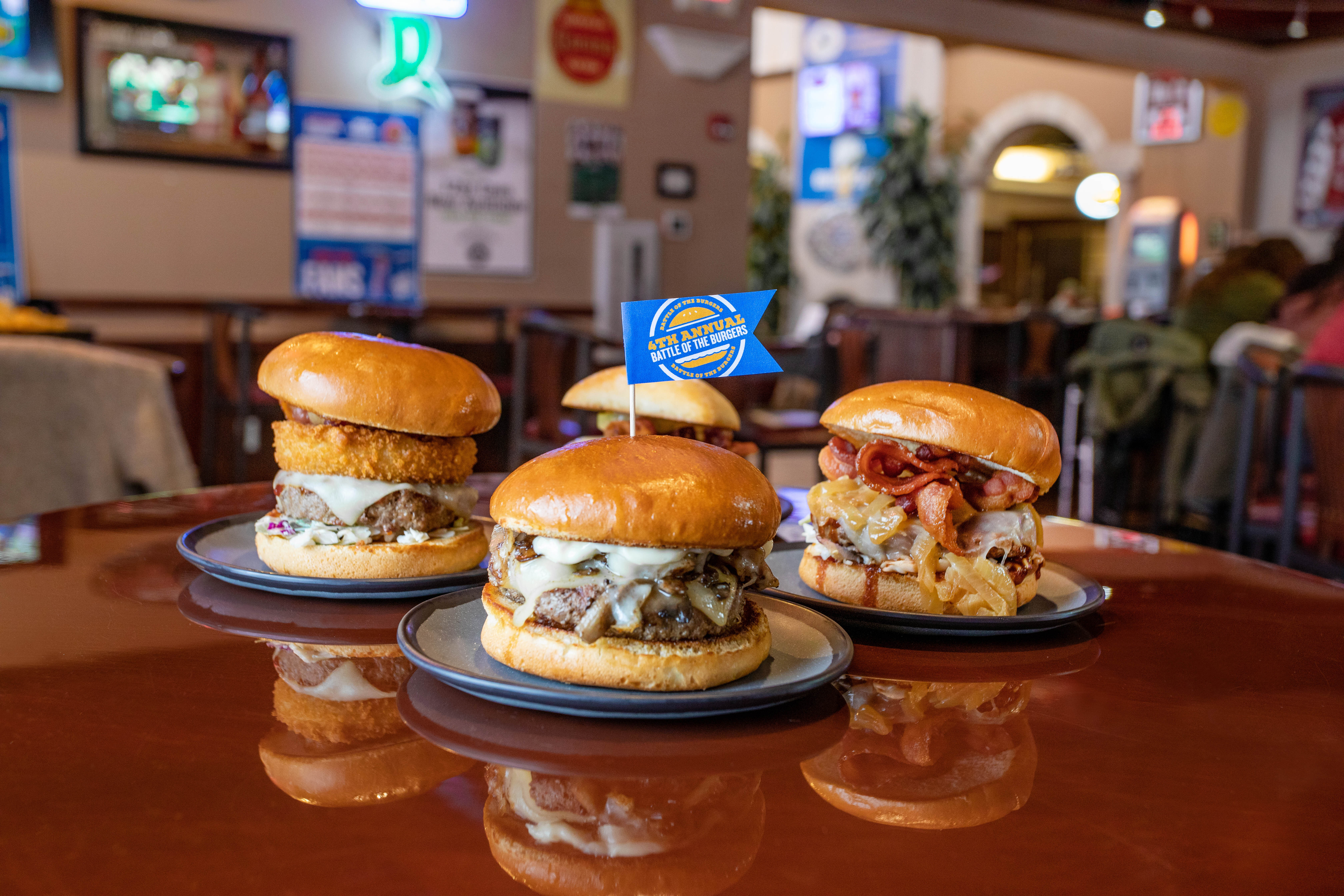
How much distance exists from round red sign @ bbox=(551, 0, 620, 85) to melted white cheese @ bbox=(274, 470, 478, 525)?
6.28 meters

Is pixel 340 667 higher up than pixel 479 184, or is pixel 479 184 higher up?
pixel 479 184

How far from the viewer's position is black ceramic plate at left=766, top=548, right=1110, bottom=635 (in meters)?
1.16

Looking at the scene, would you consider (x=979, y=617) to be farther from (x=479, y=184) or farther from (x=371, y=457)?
(x=479, y=184)

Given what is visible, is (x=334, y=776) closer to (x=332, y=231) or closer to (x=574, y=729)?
(x=574, y=729)

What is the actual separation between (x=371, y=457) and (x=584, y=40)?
21.1ft

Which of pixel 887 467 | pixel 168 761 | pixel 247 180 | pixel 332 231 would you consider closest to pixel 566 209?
pixel 332 231

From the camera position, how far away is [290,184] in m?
6.41

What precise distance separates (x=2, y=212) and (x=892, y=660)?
238 inches

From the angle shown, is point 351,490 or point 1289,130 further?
point 1289,130

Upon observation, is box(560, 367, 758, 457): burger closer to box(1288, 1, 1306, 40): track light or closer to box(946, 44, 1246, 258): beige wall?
box(946, 44, 1246, 258): beige wall

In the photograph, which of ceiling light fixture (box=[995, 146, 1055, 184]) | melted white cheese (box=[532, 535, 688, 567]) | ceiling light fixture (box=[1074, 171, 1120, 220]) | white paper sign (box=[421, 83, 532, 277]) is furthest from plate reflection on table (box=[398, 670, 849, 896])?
ceiling light fixture (box=[995, 146, 1055, 184])

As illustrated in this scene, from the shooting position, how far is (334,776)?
79 cm

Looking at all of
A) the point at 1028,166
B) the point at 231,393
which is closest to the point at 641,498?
the point at 231,393

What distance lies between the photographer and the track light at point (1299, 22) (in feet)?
30.6
